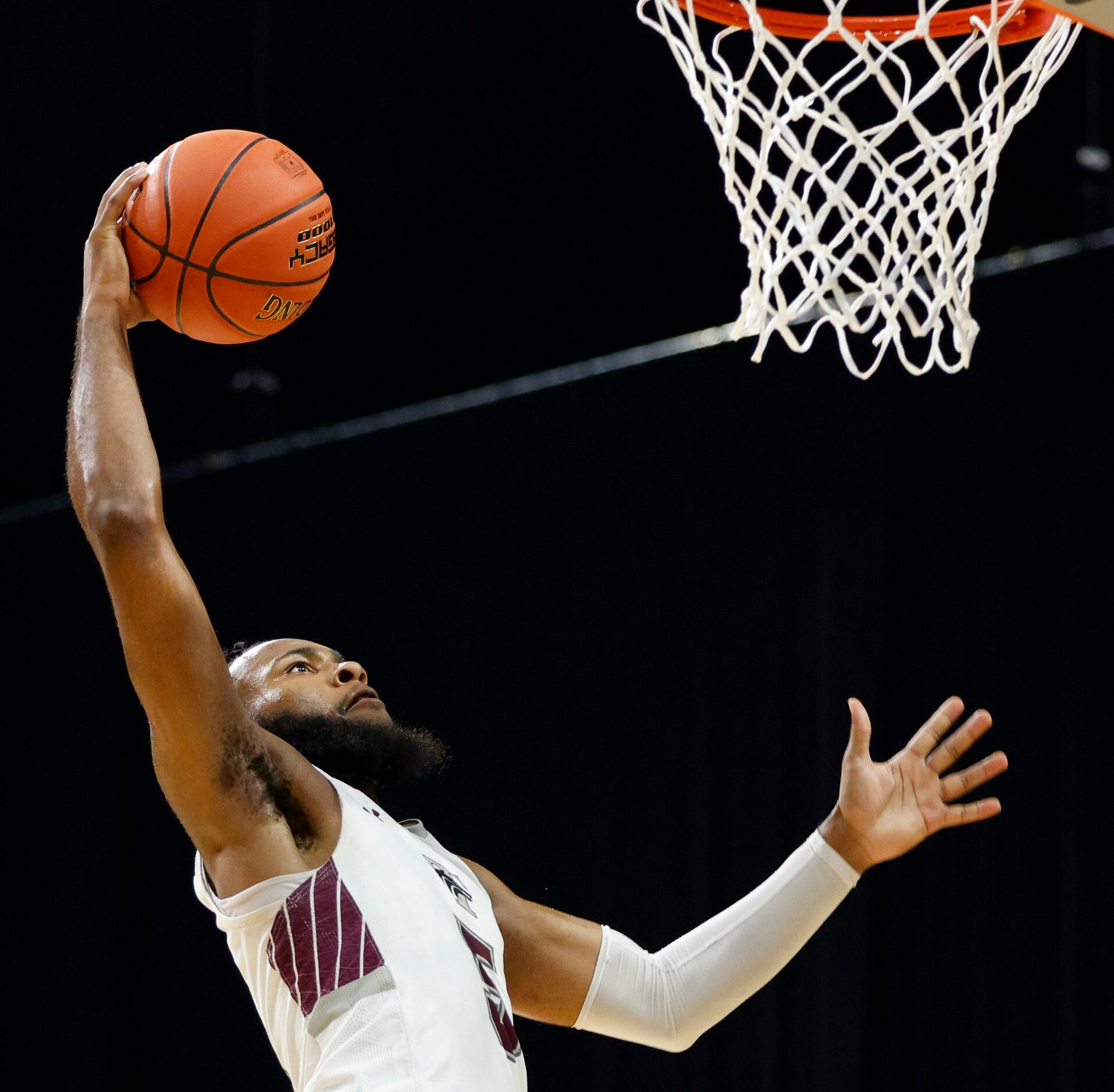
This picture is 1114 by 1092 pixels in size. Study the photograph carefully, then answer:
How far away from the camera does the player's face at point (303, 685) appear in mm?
2547

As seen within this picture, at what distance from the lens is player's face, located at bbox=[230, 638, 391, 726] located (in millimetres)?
2547

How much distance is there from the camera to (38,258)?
17.4ft

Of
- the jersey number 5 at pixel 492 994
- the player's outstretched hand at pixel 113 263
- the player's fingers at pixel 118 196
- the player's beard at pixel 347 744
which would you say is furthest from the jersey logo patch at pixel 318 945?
the player's fingers at pixel 118 196

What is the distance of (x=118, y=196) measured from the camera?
2238mm

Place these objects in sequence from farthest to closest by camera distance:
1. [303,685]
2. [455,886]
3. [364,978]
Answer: [303,685]
[455,886]
[364,978]

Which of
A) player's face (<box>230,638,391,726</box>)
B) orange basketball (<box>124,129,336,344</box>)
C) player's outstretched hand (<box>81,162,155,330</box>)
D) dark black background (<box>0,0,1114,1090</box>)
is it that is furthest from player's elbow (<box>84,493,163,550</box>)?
dark black background (<box>0,0,1114,1090</box>)

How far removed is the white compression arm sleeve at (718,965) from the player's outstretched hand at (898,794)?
5 cm

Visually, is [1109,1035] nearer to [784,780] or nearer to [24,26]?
[784,780]

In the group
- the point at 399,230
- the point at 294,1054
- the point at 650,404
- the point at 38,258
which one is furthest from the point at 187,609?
the point at 38,258

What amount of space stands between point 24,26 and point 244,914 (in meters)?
3.11

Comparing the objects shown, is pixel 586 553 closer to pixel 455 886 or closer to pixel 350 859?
pixel 455 886

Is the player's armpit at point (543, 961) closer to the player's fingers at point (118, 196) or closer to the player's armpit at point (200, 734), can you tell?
the player's armpit at point (200, 734)

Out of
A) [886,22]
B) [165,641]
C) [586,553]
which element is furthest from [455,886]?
[586,553]

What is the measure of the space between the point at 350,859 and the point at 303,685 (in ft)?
1.65
